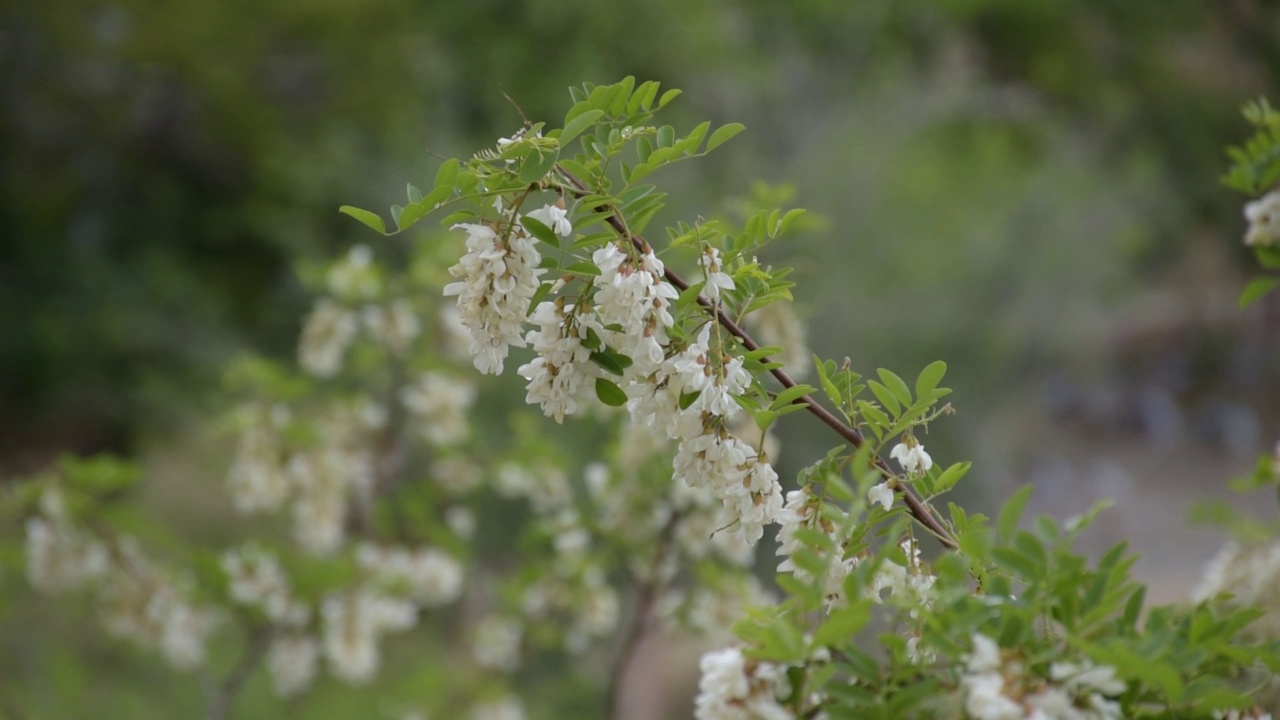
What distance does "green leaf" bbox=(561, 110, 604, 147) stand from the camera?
72 cm

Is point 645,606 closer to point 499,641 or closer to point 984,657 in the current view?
point 499,641

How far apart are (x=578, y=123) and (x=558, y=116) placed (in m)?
5.25

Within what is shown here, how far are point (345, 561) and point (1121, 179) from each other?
5.50 m

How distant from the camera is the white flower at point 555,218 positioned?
28.5 inches

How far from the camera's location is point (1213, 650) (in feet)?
2.18

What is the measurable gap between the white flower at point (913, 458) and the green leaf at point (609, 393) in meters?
0.22

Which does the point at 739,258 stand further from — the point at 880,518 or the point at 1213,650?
the point at 1213,650

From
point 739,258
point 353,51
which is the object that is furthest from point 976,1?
point 739,258

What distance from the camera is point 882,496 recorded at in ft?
2.45

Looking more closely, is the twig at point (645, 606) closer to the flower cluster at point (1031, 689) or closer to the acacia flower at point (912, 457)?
the acacia flower at point (912, 457)

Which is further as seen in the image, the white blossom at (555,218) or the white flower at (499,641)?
the white flower at (499,641)

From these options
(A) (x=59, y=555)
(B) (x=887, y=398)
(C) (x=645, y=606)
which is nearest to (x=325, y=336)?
(A) (x=59, y=555)

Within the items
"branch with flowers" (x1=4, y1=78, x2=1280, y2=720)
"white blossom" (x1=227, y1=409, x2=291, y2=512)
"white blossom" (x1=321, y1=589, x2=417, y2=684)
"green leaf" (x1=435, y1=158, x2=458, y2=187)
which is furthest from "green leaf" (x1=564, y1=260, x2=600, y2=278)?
"white blossom" (x1=321, y1=589, x2=417, y2=684)

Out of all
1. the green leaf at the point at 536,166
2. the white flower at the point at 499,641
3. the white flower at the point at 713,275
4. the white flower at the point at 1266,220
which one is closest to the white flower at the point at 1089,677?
the white flower at the point at 713,275
